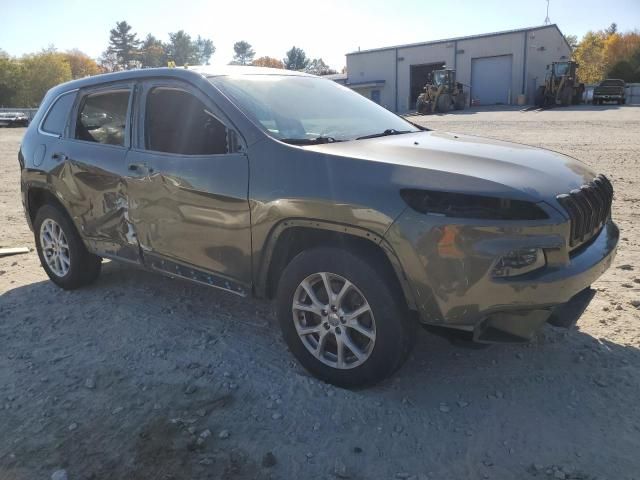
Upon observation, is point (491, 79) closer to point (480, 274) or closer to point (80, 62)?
point (480, 274)

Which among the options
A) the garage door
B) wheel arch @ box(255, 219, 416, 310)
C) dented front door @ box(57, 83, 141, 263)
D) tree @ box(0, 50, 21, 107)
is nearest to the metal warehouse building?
the garage door

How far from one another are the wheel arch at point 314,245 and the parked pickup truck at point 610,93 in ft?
128

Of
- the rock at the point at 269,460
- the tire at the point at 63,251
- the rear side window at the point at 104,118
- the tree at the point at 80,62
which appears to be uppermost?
the tree at the point at 80,62

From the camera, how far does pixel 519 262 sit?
104 inches

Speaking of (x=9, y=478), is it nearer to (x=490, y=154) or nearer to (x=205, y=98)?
(x=205, y=98)

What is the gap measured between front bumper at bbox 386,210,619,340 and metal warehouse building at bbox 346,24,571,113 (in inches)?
1696

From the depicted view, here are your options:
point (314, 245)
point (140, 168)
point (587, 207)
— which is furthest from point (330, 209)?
point (140, 168)

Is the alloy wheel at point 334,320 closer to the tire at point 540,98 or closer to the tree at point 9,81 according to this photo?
the tire at point 540,98

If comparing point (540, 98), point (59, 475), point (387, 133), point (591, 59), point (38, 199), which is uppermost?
point (591, 59)

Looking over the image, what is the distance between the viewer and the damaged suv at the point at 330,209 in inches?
106

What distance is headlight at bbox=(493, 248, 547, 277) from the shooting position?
8.61 feet

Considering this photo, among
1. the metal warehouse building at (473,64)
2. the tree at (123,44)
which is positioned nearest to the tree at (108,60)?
the tree at (123,44)

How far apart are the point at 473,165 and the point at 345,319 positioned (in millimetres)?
1087

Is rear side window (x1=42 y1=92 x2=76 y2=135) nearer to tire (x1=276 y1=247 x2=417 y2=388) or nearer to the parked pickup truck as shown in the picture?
tire (x1=276 y1=247 x2=417 y2=388)
